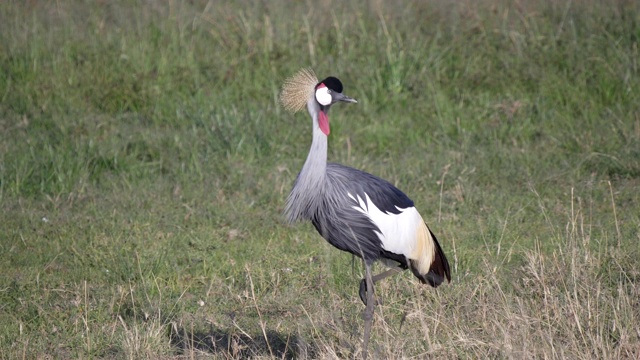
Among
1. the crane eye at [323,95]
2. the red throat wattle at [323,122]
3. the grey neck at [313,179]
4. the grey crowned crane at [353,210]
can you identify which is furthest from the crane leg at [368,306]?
the crane eye at [323,95]

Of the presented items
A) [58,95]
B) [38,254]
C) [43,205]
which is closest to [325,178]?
[38,254]

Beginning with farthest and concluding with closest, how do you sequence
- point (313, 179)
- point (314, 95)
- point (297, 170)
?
point (297, 170) → point (314, 95) → point (313, 179)

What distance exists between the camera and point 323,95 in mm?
3508

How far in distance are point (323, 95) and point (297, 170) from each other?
6.41ft

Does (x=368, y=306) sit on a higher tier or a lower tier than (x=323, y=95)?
lower

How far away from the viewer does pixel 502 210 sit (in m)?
4.91

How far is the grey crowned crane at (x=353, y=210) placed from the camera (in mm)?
3445

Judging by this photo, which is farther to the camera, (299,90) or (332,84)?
(299,90)

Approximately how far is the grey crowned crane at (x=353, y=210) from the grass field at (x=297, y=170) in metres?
0.17

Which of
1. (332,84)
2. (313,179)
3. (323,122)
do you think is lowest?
(313,179)

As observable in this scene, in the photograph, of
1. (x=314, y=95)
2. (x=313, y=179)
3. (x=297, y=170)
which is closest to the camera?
(x=313, y=179)

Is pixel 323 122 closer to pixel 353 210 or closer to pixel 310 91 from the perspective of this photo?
pixel 310 91

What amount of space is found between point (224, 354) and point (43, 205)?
6.60 feet

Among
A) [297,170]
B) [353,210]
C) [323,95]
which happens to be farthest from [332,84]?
[297,170]
